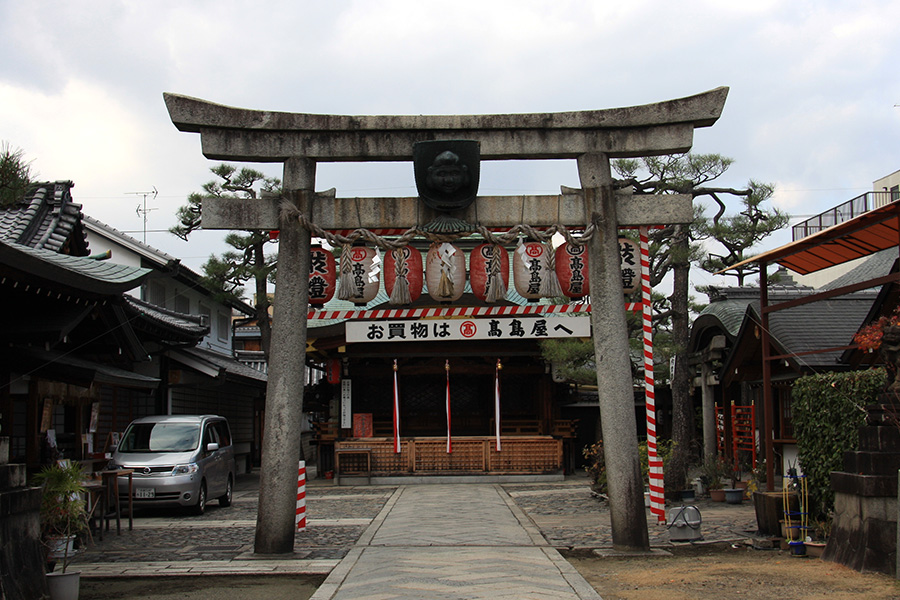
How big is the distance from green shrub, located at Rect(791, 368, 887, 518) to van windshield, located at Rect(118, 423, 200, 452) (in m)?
11.3

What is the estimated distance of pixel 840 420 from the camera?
10266 mm

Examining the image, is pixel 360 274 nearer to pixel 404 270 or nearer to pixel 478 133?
pixel 404 270

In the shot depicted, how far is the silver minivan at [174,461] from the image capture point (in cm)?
1567

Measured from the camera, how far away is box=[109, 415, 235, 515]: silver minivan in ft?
51.4

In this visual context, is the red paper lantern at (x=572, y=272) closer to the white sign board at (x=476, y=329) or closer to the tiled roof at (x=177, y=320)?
the white sign board at (x=476, y=329)

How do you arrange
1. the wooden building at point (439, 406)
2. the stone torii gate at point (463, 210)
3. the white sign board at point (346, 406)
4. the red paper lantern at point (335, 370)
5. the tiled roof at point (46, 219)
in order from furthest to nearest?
the red paper lantern at point (335, 370), the white sign board at point (346, 406), the wooden building at point (439, 406), the tiled roof at point (46, 219), the stone torii gate at point (463, 210)

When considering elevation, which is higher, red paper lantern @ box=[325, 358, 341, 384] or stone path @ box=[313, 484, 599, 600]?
red paper lantern @ box=[325, 358, 341, 384]

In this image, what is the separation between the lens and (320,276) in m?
11.7

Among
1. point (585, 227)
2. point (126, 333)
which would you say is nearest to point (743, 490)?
point (585, 227)

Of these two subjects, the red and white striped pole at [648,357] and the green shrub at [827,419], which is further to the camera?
the red and white striped pole at [648,357]

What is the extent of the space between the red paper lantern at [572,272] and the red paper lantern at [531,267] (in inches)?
7.8

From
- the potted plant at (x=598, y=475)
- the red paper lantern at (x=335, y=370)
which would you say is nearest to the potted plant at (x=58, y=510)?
the potted plant at (x=598, y=475)

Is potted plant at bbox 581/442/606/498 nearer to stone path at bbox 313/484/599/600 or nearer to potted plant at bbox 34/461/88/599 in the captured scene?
stone path at bbox 313/484/599/600

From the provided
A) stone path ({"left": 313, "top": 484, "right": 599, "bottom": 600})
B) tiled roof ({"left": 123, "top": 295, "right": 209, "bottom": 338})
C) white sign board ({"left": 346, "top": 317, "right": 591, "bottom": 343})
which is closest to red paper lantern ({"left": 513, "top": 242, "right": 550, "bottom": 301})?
white sign board ({"left": 346, "top": 317, "right": 591, "bottom": 343})
